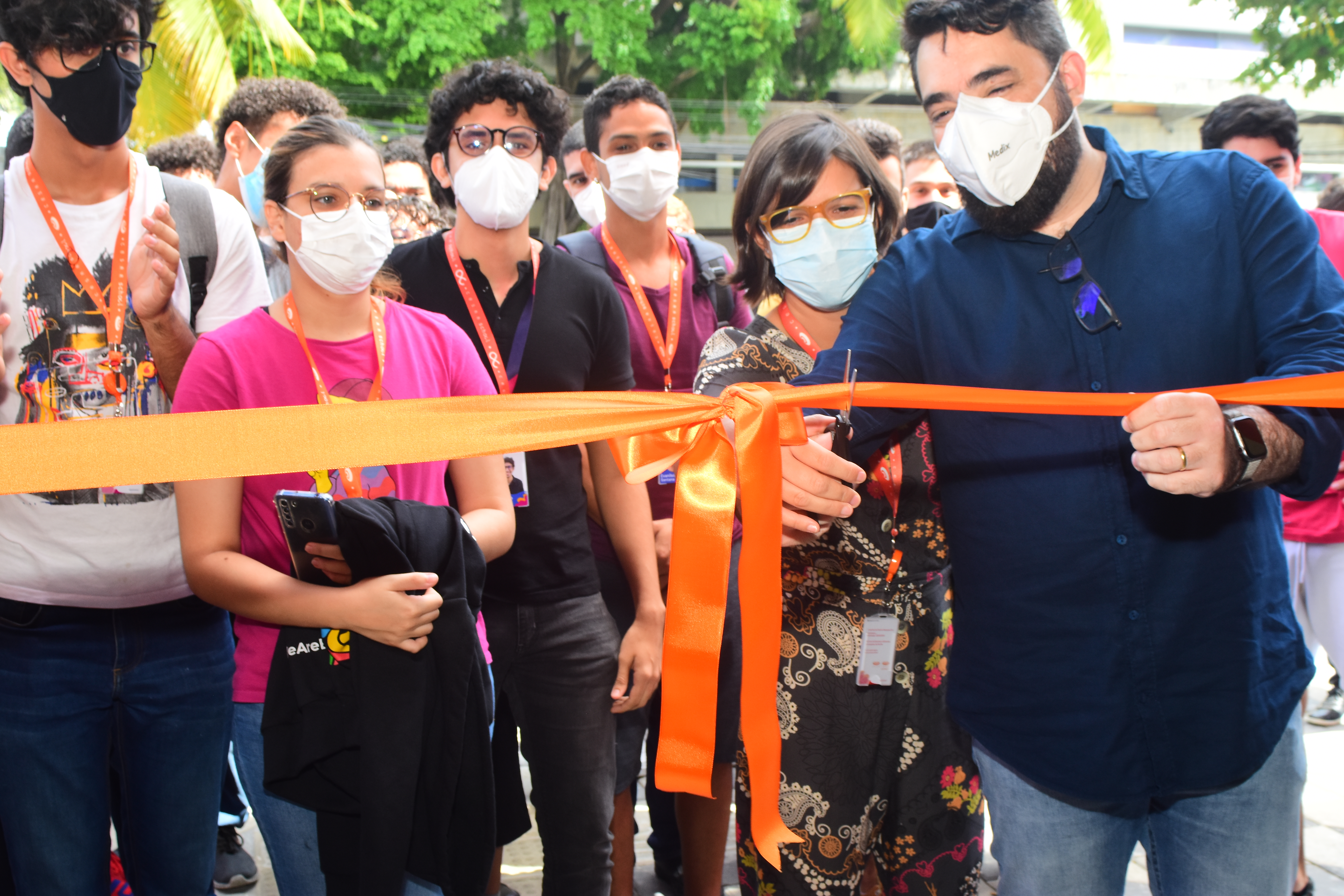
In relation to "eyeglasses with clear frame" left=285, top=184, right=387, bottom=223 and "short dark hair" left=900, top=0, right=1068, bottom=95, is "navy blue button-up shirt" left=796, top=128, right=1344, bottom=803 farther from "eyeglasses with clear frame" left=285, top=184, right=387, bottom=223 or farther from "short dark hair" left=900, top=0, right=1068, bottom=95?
"eyeglasses with clear frame" left=285, top=184, right=387, bottom=223

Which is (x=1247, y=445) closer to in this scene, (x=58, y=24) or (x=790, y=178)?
(x=790, y=178)

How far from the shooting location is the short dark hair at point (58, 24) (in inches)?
84.0

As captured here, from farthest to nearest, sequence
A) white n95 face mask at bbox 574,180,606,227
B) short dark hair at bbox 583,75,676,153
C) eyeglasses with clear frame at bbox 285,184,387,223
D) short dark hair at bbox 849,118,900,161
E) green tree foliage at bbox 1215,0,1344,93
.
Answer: green tree foliage at bbox 1215,0,1344,93 < white n95 face mask at bbox 574,180,606,227 < short dark hair at bbox 849,118,900,161 < short dark hair at bbox 583,75,676,153 < eyeglasses with clear frame at bbox 285,184,387,223

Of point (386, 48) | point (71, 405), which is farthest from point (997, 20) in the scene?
point (386, 48)

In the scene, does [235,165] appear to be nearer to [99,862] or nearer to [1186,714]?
[99,862]

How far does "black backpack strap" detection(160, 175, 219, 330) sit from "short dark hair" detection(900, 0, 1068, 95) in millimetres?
1680

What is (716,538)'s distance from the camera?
1688mm

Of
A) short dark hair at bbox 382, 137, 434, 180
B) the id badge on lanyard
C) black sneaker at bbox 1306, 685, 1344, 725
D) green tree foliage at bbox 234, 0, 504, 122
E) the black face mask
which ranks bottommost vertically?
black sneaker at bbox 1306, 685, 1344, 725

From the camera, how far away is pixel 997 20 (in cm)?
194

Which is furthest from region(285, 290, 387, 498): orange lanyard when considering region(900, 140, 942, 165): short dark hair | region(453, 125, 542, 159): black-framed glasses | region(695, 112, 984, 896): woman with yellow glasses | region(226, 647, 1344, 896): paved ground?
region(900, 140, 942, 165): short dark hair

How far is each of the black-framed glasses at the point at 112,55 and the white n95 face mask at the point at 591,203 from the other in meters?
2.59

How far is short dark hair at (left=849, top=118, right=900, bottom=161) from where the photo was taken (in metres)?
3.94

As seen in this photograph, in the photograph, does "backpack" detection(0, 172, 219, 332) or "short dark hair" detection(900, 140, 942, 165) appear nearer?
"backpack" detection(0, 172, 219, 332)

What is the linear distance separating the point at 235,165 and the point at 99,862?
9.17 ft
